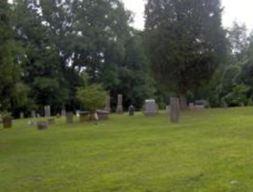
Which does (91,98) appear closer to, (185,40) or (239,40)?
(185,40)

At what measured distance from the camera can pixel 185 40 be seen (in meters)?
38.8

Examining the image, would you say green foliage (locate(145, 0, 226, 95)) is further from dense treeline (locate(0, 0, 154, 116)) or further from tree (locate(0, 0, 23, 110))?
dense treeline (locate(0, 0, 154, 116))

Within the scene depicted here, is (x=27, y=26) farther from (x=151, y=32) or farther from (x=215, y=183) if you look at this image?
(x=215, y=183)

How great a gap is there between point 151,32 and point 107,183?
1190 inches

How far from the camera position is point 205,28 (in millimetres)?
39562

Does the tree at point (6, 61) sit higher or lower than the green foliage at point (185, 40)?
lower

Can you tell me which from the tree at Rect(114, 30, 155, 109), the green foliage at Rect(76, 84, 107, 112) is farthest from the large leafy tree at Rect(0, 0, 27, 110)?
the tree at Rect(114, 30, 155, 109)

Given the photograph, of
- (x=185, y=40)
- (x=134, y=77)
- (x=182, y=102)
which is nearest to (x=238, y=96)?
(x=182, y=102)

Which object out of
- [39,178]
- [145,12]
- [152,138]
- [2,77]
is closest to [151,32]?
[145,12]

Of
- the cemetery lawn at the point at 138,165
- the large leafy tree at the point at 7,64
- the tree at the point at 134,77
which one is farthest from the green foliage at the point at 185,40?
the tree at the point at 134,77

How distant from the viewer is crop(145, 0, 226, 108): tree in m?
38.9

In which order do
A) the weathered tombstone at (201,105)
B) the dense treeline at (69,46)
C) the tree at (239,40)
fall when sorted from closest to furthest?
the weathered tombstone at (201,105) → the dense treeline at (69,46) → the tree at (239,40)

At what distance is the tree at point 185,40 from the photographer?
38.9 metres

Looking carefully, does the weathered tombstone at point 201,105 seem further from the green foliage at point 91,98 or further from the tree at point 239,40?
the tree at point 239,40
